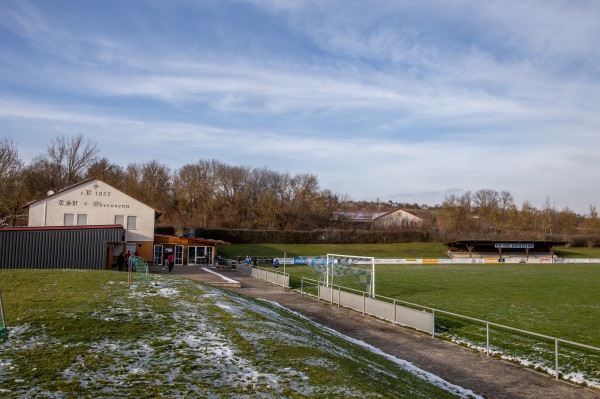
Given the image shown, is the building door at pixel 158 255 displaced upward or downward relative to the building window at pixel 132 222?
downward

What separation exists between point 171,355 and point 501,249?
85537 millimetres

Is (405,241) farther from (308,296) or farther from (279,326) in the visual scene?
(279,326)

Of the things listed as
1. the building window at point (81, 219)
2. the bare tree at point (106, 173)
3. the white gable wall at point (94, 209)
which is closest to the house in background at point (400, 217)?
the bare tree at point (106, 173)

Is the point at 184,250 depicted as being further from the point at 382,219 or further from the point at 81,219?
the point at 382,219

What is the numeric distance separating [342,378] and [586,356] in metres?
9.88

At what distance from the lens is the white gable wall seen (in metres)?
45.6

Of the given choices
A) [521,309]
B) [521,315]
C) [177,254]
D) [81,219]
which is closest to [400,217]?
[177,254]

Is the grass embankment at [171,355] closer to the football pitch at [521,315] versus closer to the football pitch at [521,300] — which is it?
the football pitch at [521,315]

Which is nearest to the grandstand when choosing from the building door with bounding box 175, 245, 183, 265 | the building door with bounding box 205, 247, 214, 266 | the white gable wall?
the building door with bounding box 205, 247, 214, 266

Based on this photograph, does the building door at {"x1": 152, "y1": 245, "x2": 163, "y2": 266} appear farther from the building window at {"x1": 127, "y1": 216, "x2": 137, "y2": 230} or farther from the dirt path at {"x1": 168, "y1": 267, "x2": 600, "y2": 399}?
the dirt path at {"x1": 168, "y1": 267, "x2": 600, "y2": 399}

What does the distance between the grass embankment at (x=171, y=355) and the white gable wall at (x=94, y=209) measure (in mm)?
31803

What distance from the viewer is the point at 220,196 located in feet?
310

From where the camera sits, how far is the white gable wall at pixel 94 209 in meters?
45.6

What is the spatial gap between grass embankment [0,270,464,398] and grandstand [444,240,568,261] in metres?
72.8
